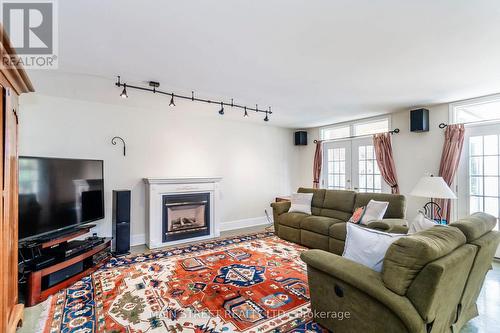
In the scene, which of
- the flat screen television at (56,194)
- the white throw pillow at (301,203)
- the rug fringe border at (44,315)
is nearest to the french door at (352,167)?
the white throw pillow at (301,203)

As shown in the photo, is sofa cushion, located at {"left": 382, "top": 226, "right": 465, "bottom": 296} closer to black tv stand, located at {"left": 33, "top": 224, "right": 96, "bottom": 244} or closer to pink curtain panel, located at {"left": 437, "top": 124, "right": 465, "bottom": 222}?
pink curtain panel, located at {"left": 437, "top": 124, "right": 465, "bottom": 222}

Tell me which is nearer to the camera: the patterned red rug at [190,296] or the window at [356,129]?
the patterned red rug at [190,296]

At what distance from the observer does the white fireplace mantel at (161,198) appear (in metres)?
4.25

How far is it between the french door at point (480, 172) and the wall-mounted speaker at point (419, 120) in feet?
1.89

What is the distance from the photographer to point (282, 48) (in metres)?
2.28

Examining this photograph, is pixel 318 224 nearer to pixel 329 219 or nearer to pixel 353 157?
pixel 329 219

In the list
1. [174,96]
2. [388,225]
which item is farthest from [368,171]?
[174,96]

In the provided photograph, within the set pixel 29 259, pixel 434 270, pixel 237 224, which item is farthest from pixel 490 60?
pixel 29 259

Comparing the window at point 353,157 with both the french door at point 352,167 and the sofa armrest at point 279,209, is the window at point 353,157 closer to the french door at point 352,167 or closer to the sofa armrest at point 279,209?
the french door at point 352,167

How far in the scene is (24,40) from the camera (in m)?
2.12

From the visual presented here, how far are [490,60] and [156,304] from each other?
169 inches

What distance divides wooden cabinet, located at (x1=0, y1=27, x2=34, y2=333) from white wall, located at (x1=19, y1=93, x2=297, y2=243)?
2.03m

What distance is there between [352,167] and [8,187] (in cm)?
566

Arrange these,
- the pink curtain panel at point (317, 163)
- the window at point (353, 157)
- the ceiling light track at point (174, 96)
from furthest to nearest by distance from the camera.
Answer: the pink curtain panel at point (317, 163) < the window at point (353, 157) < the ceiling light track at point (174, 96)
